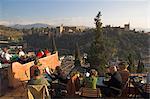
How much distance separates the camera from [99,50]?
29.2m

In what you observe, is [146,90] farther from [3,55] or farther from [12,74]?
[3,55]

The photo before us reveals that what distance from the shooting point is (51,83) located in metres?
6.35

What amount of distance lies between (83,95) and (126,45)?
29.6m

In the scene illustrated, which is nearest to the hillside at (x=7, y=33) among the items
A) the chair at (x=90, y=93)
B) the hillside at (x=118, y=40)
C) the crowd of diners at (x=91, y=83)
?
the crowd of diners at (x=91, y=83)

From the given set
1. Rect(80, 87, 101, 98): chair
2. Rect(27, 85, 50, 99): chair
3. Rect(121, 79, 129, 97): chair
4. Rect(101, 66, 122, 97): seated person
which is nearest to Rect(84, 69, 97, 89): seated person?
Rect(80, 87, 101, 98): chair

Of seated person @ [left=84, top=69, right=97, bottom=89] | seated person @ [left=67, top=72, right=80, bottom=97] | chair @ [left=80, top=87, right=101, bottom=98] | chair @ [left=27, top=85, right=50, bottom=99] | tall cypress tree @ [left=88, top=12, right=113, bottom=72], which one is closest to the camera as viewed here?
chair @ [left=27, top=85, right=50, bottom=99]

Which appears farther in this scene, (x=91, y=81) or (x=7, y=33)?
(x=7, y=33)

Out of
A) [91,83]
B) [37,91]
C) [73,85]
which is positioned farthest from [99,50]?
[37,91]

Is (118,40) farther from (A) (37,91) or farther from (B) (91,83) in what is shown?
(A) (37,91)

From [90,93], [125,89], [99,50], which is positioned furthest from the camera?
[99,50]

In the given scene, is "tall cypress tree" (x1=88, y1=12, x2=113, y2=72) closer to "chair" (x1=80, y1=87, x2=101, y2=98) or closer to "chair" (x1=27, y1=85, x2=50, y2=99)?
"chair" (x1=80, y1=87, x2=101, y2=98)

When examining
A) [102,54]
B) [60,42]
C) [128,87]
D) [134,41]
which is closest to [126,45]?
[134,41]

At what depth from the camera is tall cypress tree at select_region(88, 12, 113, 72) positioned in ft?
93.5

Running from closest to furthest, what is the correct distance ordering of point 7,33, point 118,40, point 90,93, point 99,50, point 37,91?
point 37,91, point 90,93, point 7,33, point 99,50, point 118,40
